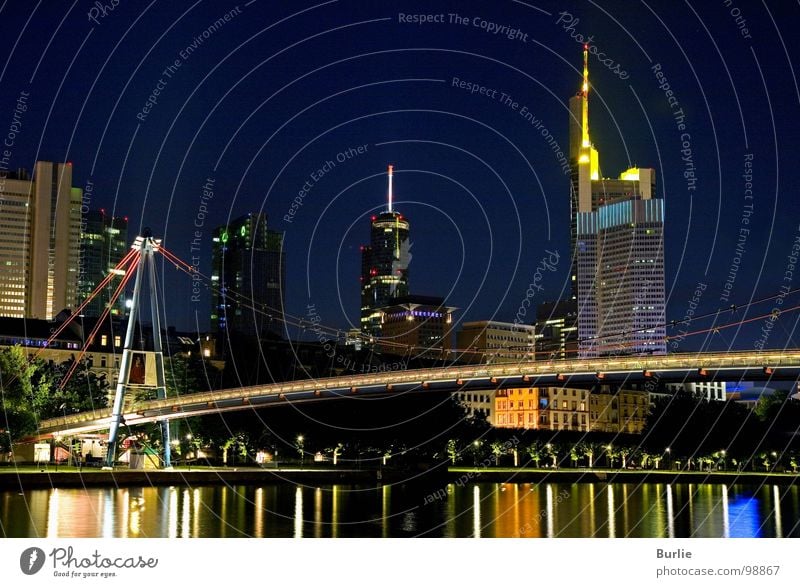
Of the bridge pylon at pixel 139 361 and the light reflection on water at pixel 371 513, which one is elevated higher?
the bridge pylon at pixel 139 361

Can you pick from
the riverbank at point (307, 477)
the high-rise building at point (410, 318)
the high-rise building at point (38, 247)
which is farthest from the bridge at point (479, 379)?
the high-rise building at point (38, 247)

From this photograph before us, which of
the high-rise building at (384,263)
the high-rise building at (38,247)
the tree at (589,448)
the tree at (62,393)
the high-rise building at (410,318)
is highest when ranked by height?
the high-rise building at (38,247)

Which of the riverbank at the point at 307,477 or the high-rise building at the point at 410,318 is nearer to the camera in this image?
the riverbank at the point at 307,477

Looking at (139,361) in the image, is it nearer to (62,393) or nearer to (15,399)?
(15,399)

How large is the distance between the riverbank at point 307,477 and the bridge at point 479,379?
3.70 m

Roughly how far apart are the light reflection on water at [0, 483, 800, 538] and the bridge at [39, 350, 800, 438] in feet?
17.6

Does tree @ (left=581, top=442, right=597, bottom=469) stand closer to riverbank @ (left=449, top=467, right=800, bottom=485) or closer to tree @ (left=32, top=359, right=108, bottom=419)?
riverbank @ (left=449, top=467, right=800, bottom=485)

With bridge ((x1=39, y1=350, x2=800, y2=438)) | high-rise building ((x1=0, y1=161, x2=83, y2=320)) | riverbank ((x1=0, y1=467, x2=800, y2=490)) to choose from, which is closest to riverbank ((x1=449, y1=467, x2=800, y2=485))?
riverbank ((x1=0, y1=467, x2=800, y2=490))

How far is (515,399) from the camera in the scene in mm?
143250

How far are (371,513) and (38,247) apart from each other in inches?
5625

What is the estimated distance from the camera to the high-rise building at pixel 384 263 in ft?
243

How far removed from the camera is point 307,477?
221ft

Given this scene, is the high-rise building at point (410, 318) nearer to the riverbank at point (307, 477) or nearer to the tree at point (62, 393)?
the riverbank at point (307, 477)

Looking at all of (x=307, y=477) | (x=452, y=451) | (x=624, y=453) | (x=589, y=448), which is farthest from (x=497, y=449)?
(x=307, y=477)
